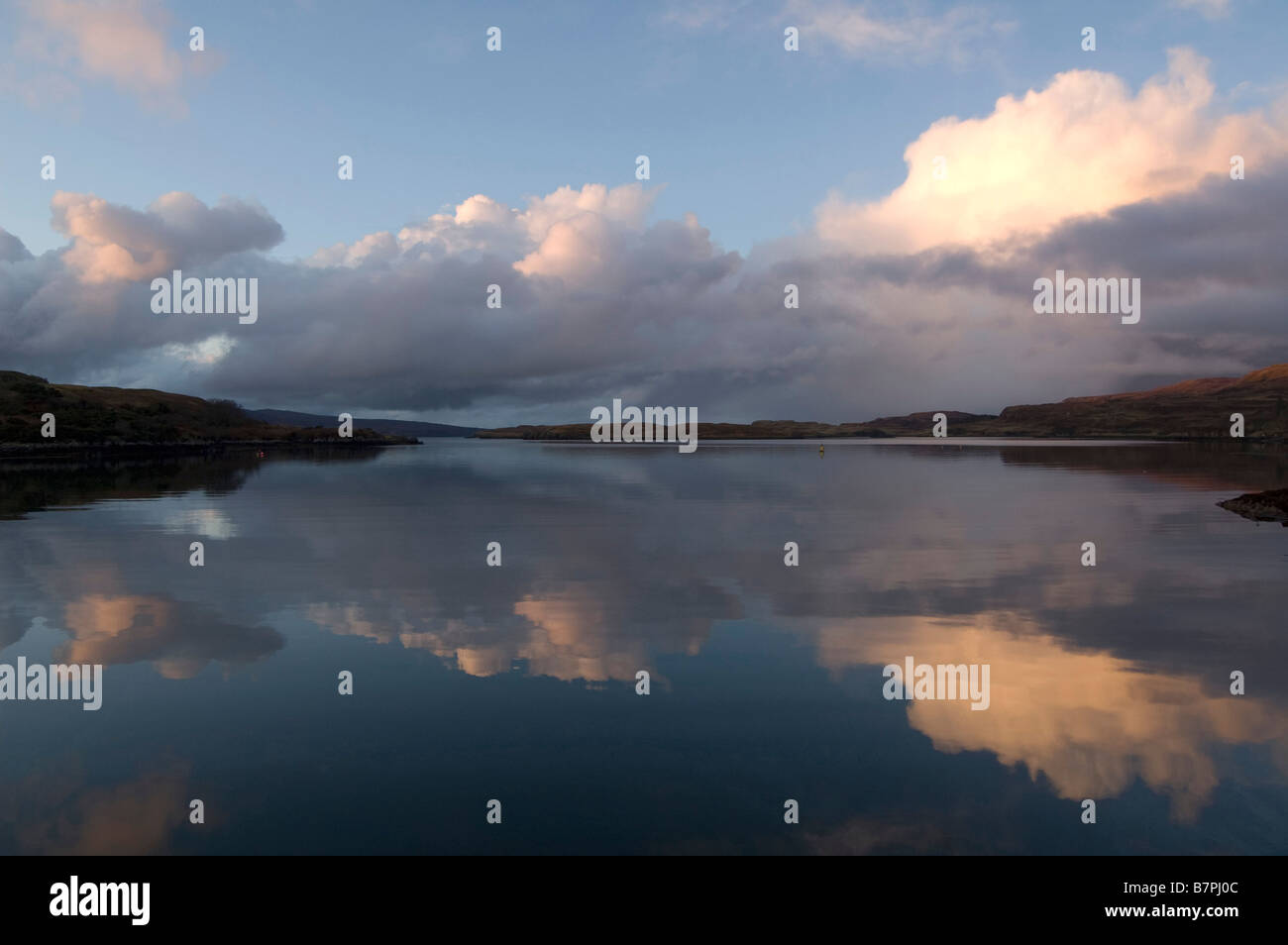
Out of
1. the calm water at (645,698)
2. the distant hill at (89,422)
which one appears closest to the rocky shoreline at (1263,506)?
the calm water at (645,698)

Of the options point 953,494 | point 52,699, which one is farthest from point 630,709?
point 953,494

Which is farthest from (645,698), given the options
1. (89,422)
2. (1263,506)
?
(89,422)

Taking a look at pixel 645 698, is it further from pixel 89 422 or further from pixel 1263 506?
pixel 89 422

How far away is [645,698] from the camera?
1257 cm

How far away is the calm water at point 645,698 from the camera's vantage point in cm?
873

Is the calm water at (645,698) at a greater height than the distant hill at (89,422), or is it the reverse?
the distant hill at (89,422)

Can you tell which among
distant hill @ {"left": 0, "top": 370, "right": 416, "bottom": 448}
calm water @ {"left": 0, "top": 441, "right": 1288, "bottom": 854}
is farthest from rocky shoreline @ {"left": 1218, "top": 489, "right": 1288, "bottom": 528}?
distant hill @ {"left": 0, "top": 370, "right": 416, "bottom": 448}

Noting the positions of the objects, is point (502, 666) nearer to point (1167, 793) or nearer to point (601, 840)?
point (601, 840)

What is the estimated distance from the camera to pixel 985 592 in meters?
20.3

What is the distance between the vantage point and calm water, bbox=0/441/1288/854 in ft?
28.6

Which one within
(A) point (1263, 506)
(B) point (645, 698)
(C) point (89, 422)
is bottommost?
(B) point (645, 698)

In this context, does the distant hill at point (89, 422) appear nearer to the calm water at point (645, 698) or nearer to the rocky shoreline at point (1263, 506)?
the calm water at point (645, 698)

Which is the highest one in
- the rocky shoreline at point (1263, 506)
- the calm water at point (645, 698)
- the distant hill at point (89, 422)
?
the distant hill at point (89, 422)
